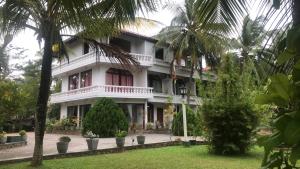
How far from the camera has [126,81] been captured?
2958 cm

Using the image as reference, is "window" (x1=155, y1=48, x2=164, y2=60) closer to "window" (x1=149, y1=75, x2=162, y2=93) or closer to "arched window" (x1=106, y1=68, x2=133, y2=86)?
"window" (x1=149, y1=75, x2=162, y2=93)

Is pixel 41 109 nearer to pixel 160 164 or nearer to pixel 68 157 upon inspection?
pixel 68 157

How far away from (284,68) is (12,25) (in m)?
6.85

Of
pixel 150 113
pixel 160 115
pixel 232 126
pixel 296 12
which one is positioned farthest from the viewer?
pixel 160 115

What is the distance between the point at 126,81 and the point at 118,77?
0.86m

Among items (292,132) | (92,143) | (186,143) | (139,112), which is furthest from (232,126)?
(139,112)

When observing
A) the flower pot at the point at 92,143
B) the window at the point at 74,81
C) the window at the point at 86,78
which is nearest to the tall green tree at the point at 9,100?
the flower pot at the point at 92,143

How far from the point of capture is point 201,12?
13.5 feet

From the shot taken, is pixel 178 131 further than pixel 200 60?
No

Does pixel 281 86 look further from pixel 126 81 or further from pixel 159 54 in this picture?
pixel 159 54

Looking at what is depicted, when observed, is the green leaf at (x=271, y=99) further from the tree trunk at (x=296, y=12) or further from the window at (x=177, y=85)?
the window at (x=177, y=85)

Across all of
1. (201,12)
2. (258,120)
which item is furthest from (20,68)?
(201,12)

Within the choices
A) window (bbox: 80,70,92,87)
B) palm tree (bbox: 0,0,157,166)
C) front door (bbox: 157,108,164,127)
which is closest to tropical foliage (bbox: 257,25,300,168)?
palm tree (bbox: 0,0,157,166)

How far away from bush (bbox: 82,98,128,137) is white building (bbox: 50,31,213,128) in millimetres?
3591
